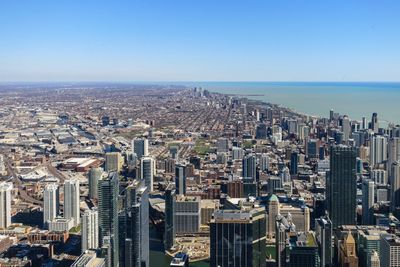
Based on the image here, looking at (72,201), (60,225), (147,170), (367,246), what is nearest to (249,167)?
(147,170)

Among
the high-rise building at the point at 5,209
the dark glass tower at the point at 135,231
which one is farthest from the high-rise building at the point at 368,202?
the high-rise building at the point at 5,209

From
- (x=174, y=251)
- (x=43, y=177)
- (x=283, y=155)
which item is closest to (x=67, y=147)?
(x=43, y=177)

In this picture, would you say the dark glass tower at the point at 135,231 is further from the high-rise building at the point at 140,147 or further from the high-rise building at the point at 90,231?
the high-rise building at the point at 140,147

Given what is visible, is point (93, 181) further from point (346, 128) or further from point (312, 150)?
point (346, 128)

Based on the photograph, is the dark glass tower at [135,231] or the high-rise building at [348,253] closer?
the dark glass tower at [135,231]

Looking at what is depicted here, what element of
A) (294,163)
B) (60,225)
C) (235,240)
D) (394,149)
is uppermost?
(394,149)

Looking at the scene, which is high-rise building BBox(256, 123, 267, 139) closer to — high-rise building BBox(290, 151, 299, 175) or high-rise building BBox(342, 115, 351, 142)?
high-rise building BBox(342, 115, 351, 142)

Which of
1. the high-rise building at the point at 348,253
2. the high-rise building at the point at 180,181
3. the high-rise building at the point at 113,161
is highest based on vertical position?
the high-rise building at the point at 113,161
